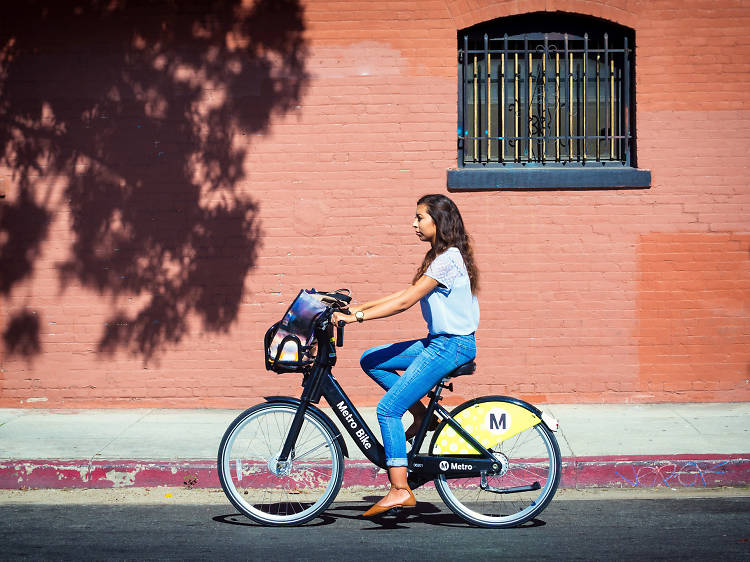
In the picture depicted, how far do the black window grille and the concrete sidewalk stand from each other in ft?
8.21

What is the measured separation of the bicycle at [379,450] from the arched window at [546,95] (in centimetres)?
422

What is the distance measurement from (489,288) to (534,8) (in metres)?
2.66

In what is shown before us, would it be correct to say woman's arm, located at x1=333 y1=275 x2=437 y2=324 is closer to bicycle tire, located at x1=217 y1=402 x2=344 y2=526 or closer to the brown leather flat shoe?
bicycle tire, located at x1=217 y1=402 x2=344 y2=526

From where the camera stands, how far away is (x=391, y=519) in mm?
6016

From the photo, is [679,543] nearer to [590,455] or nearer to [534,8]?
[590,455]

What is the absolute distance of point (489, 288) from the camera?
9.30 metres

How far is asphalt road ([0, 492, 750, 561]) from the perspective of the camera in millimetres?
5250

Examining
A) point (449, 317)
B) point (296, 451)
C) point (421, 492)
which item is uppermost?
point (449, 317)

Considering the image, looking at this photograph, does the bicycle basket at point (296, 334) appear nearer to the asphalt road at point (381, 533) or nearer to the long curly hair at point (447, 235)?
the long curly hair at point (447, 235)

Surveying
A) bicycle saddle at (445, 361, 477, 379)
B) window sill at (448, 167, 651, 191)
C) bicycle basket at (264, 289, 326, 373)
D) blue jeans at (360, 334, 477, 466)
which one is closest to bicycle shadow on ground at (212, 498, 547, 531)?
blue jeans at (360, 334, 477, 466)

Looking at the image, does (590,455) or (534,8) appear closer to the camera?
(590,455)

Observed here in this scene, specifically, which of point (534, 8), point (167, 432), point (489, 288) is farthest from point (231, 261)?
point (534, 8)

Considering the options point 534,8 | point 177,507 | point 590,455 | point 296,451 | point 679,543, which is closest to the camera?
point 679,543

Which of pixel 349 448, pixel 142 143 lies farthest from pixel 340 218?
pixel 349 448
